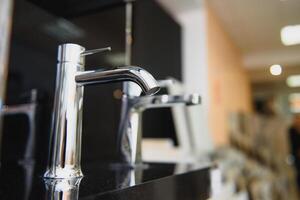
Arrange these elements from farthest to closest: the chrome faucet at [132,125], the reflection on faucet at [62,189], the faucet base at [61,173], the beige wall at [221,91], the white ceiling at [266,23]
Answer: the beige wall at [221,91]
the chrome faucet at [132,125]
the white ceiling at [266,23]
the faucet base at [61,173]
the reflection on faucet at [62,189]

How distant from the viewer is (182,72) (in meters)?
1.77

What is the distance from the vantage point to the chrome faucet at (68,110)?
0.45 metres

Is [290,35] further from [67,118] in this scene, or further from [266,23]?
[67,118]

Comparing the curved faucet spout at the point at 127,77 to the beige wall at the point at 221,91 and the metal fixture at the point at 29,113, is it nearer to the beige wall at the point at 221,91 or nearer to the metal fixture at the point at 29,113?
the metal fixture at the point at 29,113

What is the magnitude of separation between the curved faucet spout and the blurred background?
193mm

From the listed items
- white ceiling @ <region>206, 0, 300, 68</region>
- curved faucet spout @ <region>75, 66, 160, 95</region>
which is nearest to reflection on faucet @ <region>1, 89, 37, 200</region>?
curved faucet spout @ <region>75, 66, 160, 95</region>

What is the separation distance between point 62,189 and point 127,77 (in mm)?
187

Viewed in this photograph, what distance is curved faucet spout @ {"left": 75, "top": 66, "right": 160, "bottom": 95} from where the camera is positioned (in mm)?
398

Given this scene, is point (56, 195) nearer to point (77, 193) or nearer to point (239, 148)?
point (77, 193)

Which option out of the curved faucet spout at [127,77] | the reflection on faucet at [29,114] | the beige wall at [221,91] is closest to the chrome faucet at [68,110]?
the curved faucet spout at [127,77]

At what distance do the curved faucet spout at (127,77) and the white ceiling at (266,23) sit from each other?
316mm

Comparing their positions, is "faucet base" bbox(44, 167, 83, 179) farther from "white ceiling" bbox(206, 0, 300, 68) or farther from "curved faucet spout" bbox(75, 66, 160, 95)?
"white ceiling" bbox(206, 0, 300, 68)

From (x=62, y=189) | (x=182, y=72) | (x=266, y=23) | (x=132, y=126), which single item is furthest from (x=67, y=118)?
(x=182, y=72)

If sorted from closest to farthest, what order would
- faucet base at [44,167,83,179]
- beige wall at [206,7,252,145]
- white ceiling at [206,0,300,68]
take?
faucet base at [44,167,83,179] → white ceiling at [206,0,300,68] → beige wall at [206,7,252,145]
